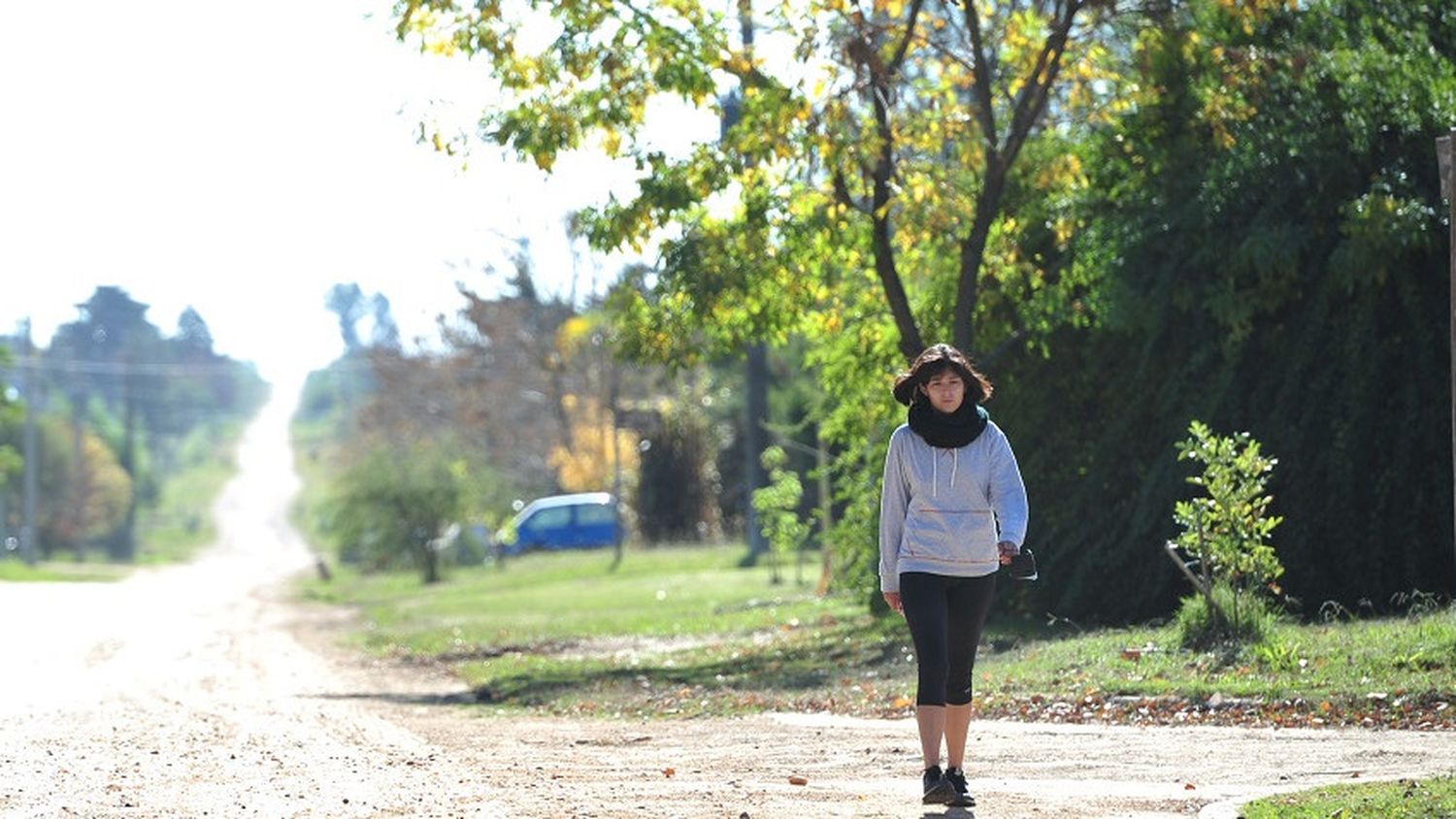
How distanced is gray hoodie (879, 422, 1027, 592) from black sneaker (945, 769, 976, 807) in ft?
2.62

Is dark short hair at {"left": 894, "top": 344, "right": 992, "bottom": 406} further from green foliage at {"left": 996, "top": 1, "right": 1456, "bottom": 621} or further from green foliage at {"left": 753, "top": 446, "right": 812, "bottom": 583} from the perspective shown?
green foliage at {"left": 753, "top": 446, "right": 812, "bottom": 583}

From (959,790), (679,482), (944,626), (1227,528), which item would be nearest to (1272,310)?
(1227,528)

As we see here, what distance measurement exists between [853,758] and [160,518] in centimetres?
12763

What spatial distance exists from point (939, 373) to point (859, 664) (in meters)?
8.98

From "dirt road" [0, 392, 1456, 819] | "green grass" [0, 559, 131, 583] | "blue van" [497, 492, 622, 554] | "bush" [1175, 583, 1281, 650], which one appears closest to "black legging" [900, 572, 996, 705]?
"dirt road" [0, 392, 1456, 819]

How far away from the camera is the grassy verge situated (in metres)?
13.1

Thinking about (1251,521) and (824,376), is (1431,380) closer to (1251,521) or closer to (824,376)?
(1251,521)

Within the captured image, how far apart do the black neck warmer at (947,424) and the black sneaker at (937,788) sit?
1347 millimetres

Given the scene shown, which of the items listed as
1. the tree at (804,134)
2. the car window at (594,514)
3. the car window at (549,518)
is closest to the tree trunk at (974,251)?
the tree at (804,134)

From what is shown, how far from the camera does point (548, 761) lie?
11.6 meters

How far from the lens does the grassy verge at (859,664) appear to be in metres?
13.1

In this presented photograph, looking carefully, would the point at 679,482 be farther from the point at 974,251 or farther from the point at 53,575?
the point at 974,251

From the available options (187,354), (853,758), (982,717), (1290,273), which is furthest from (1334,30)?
(187,354)

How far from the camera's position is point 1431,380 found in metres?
17.8
